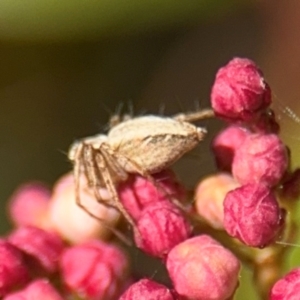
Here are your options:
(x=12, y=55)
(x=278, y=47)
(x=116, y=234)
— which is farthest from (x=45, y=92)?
(x=116, y=234)

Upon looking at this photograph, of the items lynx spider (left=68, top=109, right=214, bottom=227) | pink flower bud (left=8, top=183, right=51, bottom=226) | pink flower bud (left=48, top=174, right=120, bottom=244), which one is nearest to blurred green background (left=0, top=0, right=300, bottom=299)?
pink flower bud (left=8, top=183, right=51, bottom=226)

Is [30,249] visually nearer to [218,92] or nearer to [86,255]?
[86,255]

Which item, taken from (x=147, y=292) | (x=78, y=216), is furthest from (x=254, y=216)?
(x=78, y=216)

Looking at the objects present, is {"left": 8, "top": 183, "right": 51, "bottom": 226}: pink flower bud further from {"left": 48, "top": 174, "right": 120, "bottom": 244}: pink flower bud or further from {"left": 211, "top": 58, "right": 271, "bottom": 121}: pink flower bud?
{"left": 211, "top": 58, "right": 271, "bottom": 121}: pink flower bud

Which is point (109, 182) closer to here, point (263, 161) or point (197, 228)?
point (197, 228)

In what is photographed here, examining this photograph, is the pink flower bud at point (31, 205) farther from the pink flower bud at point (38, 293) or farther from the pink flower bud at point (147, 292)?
the pink flower bud at point (147, 292)
